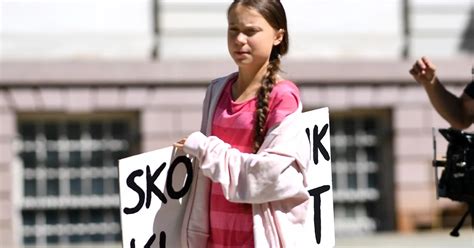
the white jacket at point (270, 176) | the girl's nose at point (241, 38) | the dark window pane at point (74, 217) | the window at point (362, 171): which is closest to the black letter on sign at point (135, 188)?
the white jacket at point (270, 176)

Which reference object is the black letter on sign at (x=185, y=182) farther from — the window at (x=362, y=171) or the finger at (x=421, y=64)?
the window at (x=362, y=171)

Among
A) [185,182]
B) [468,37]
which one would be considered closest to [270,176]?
[185,182]

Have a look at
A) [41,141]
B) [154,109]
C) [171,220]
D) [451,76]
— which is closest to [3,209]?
[41,141]

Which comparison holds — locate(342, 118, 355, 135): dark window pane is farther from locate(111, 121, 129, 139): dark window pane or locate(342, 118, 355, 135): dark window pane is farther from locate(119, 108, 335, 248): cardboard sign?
locate(119, 108, 335, 248): cardboard sign

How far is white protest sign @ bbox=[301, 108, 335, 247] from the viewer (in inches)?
208

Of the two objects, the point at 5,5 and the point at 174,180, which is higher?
the point at 5,5

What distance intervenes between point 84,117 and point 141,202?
9.61 metres

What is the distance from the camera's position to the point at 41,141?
14.8 m

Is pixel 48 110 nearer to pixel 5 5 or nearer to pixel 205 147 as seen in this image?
pixel 5 5

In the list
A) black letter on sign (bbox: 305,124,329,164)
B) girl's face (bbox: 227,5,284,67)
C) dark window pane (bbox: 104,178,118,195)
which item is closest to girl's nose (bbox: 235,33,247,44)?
girl's face (bbox: 227,5,284,67)

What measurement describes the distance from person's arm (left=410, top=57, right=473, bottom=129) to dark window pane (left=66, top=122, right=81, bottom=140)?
29.7ft

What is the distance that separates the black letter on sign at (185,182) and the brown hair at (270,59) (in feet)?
1.10

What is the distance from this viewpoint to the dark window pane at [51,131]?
587 inches

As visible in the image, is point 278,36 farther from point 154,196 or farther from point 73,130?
point 73,130
